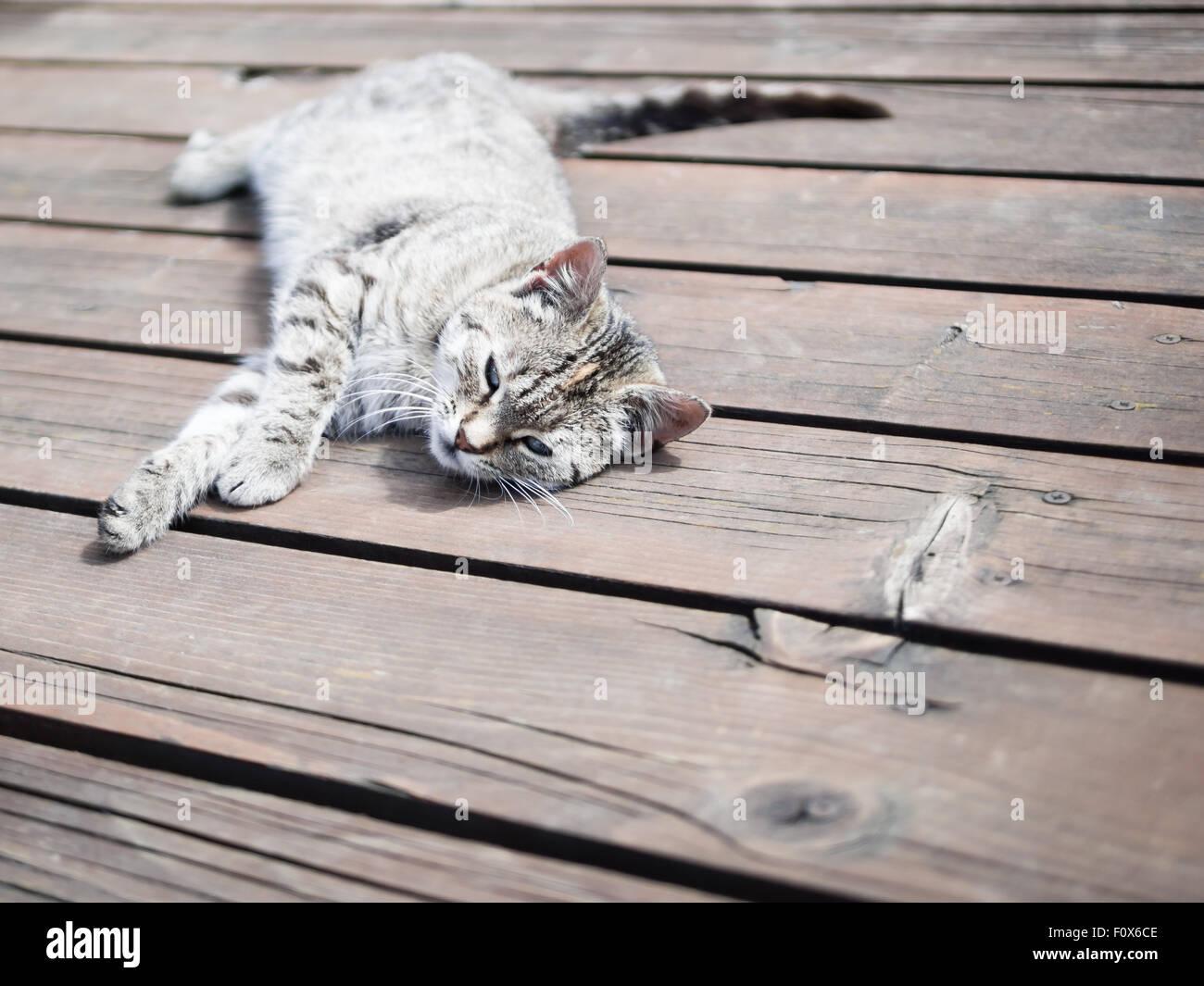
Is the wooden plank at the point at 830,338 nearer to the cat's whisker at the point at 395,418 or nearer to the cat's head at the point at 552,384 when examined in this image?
the cat's head at the point at 552,384

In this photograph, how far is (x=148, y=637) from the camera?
1613mm

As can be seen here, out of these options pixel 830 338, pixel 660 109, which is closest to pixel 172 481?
pixel 830 338

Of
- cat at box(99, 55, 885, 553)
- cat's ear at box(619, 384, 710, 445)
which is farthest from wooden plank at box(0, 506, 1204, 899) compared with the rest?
cat's ear at box(619, 384, 710, 445)

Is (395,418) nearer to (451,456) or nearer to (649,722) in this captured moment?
(451,456)

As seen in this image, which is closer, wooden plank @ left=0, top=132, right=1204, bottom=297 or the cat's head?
the cat's head

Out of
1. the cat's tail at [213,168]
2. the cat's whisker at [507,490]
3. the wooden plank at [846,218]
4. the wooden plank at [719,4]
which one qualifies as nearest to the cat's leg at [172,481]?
the cat's whisker at [507,490]

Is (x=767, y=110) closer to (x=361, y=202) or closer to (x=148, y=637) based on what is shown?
(x=361, y=202)

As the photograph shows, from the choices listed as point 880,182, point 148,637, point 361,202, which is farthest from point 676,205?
point 148,637

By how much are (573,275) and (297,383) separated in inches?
25.6

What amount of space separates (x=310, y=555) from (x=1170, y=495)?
59.4 inches

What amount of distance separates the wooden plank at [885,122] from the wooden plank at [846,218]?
0.33 feet

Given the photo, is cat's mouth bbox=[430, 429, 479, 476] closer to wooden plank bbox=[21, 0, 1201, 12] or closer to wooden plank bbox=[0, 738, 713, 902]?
wooden plank bbox=[0, 738, 713, 902]

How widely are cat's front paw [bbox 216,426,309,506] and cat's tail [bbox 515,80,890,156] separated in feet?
5.06

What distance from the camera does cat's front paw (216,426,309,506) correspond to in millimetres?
1893
